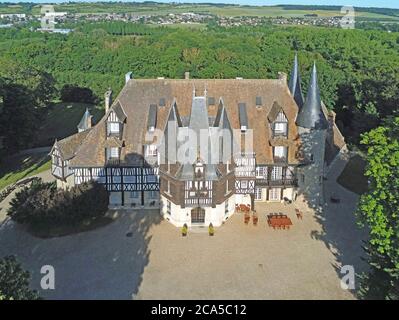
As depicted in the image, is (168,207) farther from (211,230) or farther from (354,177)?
(354,177)

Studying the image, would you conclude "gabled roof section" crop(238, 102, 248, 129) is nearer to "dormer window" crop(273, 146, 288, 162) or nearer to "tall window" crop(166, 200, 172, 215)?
"dormer window" crop(273, 146, 288, 162)

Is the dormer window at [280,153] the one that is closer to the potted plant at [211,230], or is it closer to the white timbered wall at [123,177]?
the potted plant at [211,230]

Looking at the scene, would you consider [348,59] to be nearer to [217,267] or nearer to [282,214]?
[282,214]

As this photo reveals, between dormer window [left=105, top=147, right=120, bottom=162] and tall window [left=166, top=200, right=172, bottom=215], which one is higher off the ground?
dormer window [left=105, top=147, right=120, bottom=162]

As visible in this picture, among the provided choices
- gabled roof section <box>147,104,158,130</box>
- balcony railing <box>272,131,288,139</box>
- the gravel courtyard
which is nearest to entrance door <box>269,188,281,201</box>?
the gravel courtyard

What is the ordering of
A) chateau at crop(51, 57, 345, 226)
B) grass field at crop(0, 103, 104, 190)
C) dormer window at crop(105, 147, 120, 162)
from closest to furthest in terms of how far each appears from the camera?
1. chateau at crop(51, 57, 345, 226)
2. dormer window at crop(105, 147, 120, 162)
3. grass field at crop(0, 103, 104, 190)

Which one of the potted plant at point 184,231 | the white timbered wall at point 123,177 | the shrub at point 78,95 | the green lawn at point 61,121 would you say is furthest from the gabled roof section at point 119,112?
the shrub at point 78,95

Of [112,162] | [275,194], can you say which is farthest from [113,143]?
[275,194]

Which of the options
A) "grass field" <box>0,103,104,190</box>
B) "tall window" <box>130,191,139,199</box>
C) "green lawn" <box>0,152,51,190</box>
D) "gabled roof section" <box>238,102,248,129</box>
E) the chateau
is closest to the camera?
the chateau
